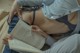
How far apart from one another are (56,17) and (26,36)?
231mm

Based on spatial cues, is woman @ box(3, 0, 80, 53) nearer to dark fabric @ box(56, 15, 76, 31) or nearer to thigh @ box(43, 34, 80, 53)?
dark fabric @ box(56, 15, 76, 31)

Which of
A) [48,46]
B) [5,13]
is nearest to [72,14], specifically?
[48,46]

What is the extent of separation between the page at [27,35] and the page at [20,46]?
0.03m

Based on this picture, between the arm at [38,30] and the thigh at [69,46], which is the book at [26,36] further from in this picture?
the thigh at [69,46]

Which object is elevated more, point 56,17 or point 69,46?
point 56,17

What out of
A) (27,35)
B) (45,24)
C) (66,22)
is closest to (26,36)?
(27,35)

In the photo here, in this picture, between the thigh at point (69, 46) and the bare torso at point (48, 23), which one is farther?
the bare torso at point (48, 23)

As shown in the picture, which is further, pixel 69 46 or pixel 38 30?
pixel 38 30

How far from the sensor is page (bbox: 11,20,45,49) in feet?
3.67

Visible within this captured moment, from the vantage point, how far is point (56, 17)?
1.12 m

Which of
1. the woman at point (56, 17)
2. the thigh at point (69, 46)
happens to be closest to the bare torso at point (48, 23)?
the woman at point (56, 17)

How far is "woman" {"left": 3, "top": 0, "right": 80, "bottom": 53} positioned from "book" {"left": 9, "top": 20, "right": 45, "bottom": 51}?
0.06 metres

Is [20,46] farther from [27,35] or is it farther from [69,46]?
[69,46]

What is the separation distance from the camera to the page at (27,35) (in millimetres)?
1118
